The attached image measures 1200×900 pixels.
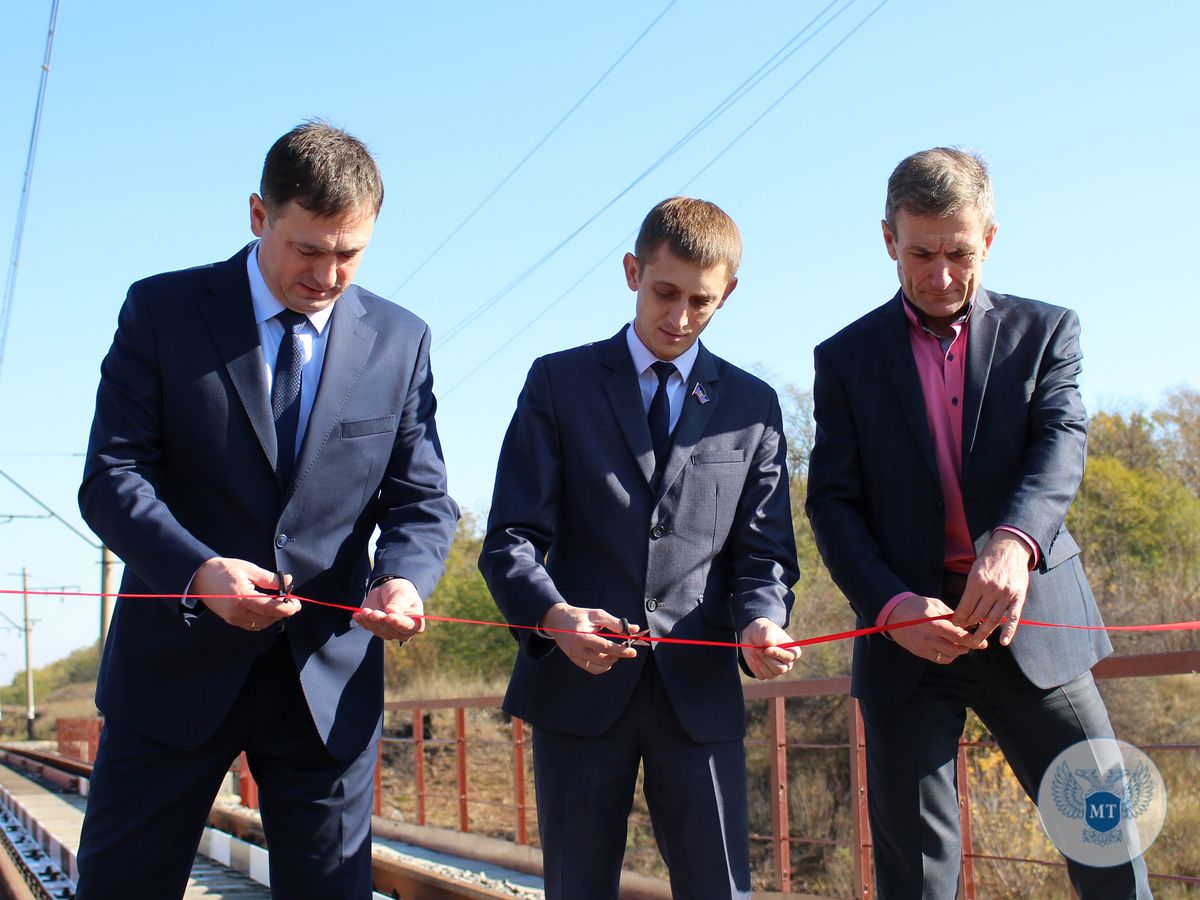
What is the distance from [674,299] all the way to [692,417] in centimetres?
30

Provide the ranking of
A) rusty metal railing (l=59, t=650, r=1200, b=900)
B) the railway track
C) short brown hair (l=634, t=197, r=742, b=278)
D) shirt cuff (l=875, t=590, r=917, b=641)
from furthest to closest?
the railway track, rusty metal railing (l=59, t=650, r=1200, b=900), short brown hair (l=634, t=197, r=742, b=278), shirt cuff (l=875, t=590, r=917, b=641)

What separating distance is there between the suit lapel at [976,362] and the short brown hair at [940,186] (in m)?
0.23

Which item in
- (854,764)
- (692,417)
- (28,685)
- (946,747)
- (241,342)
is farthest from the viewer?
(28,685)

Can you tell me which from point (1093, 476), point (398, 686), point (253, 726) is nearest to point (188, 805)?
point (253, 726)

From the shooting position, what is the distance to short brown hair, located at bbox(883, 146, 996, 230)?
119 inches

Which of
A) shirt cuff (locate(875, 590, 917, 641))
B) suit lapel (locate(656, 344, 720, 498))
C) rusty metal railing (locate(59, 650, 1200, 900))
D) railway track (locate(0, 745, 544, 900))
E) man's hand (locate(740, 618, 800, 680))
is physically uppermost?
suit lapel (locate(656, 344, 720, 498))

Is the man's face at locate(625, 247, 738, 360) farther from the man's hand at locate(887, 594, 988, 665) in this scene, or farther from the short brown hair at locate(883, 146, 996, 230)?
the man's hand at locate(887, 594, 988, 665)

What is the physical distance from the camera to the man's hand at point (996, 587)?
9.19ft

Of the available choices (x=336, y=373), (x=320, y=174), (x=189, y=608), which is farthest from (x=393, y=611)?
(x=320, y=174)

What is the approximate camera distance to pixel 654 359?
3238 mm

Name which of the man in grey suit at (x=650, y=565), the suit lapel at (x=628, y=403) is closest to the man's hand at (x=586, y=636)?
the man in grey suit at (x=650, y=565)

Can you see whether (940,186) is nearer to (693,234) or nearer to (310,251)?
(693,234)

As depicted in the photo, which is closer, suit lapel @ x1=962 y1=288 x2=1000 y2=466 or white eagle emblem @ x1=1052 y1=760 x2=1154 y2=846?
white eagle emblem @ x1=1052 y1=760 x2=1154 y2=846

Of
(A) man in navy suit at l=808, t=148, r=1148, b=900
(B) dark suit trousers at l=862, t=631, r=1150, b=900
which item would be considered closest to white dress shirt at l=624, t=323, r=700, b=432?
(A) man in navy suit at l=808, t=148, r=1148, b=900
